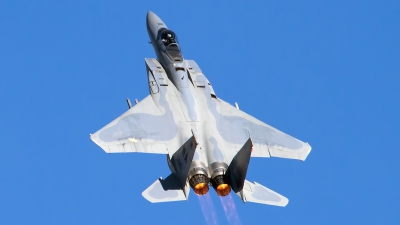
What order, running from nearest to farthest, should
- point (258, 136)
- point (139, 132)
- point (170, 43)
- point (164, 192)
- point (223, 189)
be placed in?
point (164, 192) → point (223, 189) → point (139, 132) → point (258, 136) → point (170, 43)

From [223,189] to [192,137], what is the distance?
2.66 m

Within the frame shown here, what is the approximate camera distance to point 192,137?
37.3 meters

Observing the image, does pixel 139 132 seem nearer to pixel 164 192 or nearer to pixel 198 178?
pixel 164 192

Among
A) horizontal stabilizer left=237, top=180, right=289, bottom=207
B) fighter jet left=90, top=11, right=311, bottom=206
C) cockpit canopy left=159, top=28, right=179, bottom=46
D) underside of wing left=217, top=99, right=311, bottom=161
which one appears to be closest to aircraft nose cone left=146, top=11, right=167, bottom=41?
cockpit canopy left=159, top=28, right=179, bottom=46

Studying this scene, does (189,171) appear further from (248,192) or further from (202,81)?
(202,81)

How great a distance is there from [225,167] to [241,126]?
153 inches

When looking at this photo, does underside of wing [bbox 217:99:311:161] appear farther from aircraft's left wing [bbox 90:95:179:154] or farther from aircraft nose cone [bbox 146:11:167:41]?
aircraft nose cone [bbox 146:11:167:41]

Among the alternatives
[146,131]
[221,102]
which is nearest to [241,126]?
[221,102]

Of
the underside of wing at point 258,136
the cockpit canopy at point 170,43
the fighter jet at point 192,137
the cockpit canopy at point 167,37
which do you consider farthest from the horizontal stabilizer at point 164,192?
the cockpit canopy at point 167,37

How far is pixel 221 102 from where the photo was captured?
43656 mm

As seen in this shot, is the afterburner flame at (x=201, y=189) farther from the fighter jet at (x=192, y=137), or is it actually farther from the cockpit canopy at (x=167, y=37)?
the cockpit canopy at (x=167, y=37)

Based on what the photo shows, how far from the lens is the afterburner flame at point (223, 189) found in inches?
1529

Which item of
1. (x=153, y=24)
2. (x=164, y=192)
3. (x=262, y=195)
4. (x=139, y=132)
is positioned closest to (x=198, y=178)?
(x=164, y=192)

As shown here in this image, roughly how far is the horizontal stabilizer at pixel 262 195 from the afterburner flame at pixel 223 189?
2.91 ft
